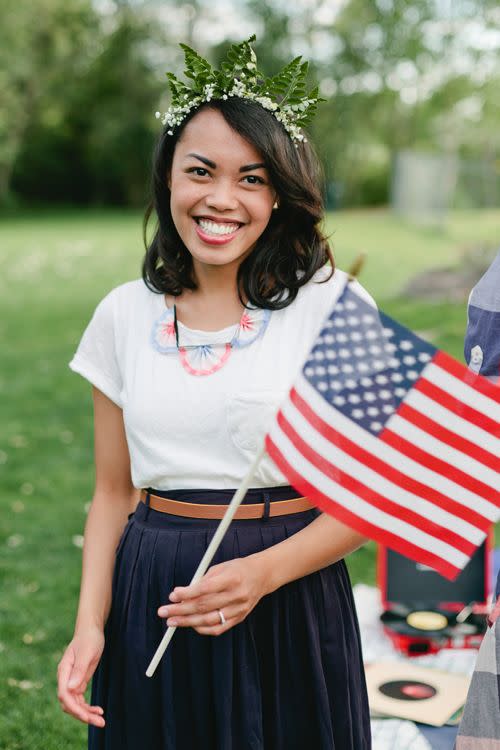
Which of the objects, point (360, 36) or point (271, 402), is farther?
point (360, 36)

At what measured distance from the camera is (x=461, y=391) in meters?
1.60

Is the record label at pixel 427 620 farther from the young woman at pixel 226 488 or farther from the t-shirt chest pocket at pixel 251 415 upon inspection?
the t-shirt chest pocket at pixel 251 415

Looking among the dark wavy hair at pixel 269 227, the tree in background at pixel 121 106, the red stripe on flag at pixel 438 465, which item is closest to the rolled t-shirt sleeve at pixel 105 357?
the dark wavy hair at pixel 269 227

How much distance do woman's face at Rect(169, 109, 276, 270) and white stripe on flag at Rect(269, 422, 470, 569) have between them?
498 mm

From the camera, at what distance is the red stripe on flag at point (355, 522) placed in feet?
5.45

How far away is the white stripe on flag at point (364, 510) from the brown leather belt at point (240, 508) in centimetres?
28

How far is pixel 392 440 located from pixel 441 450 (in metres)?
0.09

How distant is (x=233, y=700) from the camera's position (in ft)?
6.39

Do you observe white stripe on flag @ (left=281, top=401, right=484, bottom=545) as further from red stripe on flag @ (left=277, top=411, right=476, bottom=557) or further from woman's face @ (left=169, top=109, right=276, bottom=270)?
woman's face @ (left=169, top=109, right=276, bottom=270)

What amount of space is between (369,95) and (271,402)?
82.4 feet

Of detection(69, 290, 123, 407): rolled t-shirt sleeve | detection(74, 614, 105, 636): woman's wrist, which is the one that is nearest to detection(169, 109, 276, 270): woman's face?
detection(69, 290, 123, 407): rolled t-shirt sleeve

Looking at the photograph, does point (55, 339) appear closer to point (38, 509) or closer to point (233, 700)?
point (38, 509)

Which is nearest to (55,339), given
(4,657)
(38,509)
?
(38,509)

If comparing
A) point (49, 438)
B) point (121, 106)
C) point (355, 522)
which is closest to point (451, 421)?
point (355, 522)
